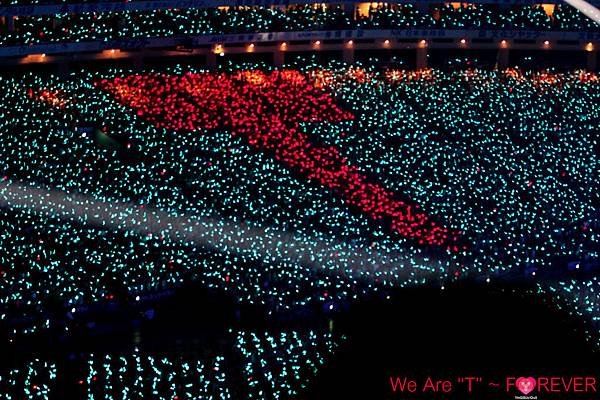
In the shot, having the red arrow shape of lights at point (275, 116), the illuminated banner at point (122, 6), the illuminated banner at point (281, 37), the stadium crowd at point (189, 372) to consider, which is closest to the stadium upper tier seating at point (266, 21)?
the illuminated banner at point (281, 37)

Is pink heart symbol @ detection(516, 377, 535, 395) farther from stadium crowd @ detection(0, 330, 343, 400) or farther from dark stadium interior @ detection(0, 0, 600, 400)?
stadium crowd @ detection(0, 330, 343, 400)

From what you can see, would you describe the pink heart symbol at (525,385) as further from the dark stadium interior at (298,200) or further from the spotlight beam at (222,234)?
the spotlight beam at (222,234)

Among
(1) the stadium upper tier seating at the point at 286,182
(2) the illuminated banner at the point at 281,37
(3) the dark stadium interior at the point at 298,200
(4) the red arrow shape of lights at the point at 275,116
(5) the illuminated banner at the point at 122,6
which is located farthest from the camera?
(2) the illuminated banner at the point at 281,37

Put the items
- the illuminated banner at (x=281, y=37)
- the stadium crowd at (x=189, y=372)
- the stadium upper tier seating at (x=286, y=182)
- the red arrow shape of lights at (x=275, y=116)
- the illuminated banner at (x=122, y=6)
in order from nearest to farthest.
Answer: the stadium crowd at (x=189, y=372) < the stadium upper tier seating at (x=286, y=182) < the red arrow shape of lights at (x=275, y=116) < the illuminated banner at (x=122, y=6) < the illuminated banner at (x=281, y=37)

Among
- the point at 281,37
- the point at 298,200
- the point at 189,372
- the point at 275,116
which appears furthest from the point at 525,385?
the point at 281,37

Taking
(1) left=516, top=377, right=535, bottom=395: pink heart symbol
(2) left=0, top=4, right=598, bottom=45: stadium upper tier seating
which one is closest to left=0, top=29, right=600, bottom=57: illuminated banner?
(2) left=0, top=4, right=598, bottom=45: stadium upper tier seating

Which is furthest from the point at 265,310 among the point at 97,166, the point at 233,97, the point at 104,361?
the point at 233,97

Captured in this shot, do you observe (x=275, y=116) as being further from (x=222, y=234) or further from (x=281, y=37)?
(x=222, y=234)

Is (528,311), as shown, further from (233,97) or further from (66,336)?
(233,97)
